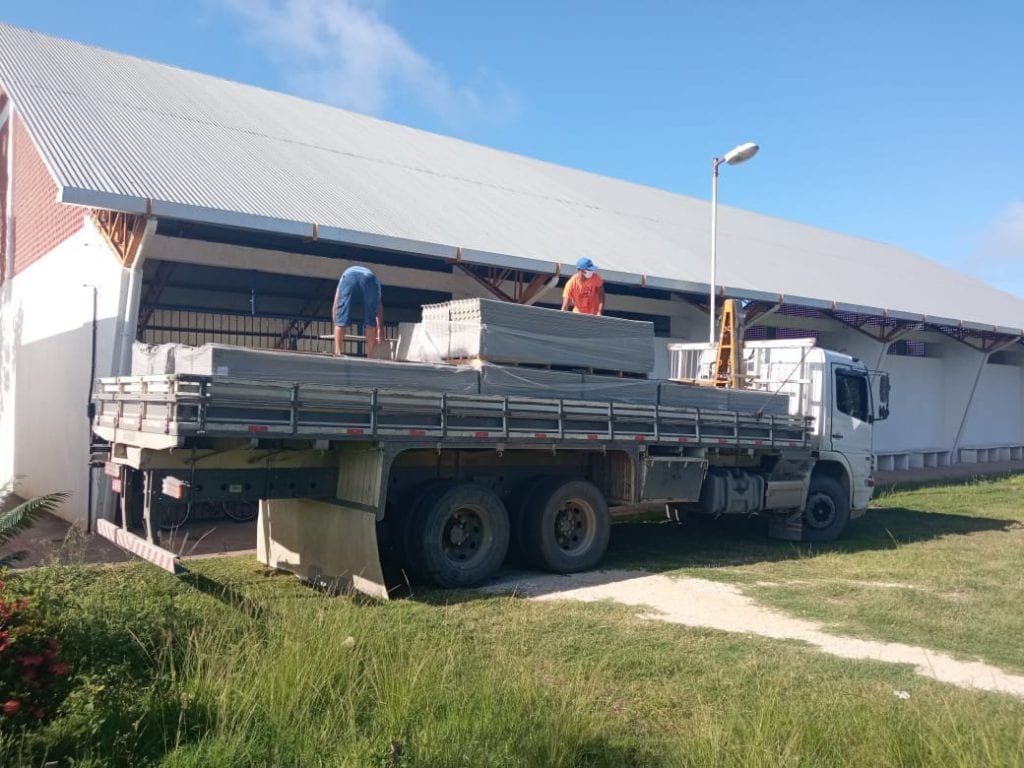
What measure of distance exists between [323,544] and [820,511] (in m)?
7.45

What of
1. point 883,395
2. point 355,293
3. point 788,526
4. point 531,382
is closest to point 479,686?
point 531,382

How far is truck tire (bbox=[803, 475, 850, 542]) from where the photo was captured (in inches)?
502

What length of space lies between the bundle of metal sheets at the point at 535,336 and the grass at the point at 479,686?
254 cm

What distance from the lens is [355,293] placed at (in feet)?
32.6

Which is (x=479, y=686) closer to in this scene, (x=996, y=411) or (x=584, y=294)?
(x=584, y=294)

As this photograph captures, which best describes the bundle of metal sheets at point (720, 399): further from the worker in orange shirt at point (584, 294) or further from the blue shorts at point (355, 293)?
the blue shorts at point (355, 293)

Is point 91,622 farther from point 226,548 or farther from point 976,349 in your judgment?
point 976,349

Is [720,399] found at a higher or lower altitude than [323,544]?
higher

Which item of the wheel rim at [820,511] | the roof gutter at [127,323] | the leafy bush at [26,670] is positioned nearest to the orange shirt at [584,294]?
the wheel rim at [820,511]

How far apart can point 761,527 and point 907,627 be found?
601 centimetres

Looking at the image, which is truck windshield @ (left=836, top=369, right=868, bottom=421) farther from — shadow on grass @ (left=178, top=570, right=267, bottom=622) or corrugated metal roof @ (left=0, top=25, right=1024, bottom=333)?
shadow on grass @ (left=178, top=570, right=267, bottom=622)

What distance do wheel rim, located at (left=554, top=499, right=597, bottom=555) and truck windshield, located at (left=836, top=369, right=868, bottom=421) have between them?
4.83 metres

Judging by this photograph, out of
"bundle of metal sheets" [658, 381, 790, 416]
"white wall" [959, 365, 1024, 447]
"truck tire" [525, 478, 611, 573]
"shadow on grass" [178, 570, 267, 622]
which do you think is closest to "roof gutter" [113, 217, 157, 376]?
"shadow on grass" [178, 570, 267, 622]

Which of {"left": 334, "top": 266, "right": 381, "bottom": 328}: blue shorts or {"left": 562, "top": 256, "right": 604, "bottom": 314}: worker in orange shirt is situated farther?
{"left": 562, "top": 256, "right": 604, "bottom": 314}: worker in orange shirt
